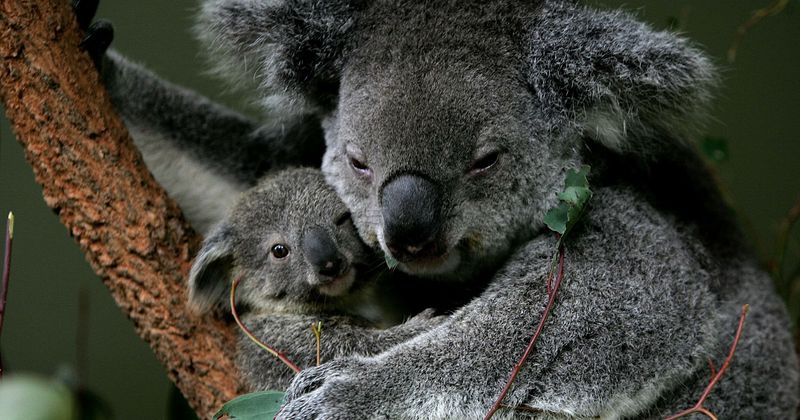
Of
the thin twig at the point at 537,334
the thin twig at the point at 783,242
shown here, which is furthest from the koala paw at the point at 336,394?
the thin twig at the point at 783,242

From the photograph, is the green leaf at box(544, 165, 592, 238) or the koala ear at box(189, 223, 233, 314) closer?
the green leaf at box(544, 165, 592, 238)

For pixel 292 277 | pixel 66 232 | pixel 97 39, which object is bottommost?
pixel 66 232

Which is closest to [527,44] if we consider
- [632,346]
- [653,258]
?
[653,258]

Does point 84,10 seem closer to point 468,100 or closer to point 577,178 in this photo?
point 468,100

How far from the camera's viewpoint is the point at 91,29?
2.49 meters

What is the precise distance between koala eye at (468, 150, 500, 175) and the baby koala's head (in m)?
0.48

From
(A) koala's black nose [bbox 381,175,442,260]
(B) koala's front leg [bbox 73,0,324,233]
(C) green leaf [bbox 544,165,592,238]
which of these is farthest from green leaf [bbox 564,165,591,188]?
(B) koala's front leg [bbox 73,0,324,233]

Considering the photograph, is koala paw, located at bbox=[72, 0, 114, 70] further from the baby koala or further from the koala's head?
the baby koala

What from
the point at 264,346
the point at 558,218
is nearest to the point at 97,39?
the point at 264,346

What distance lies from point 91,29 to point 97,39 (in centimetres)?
4

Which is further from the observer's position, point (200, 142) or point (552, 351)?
point (200, 142)

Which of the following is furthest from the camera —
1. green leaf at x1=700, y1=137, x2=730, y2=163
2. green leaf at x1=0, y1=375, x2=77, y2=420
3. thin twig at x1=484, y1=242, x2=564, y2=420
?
green leaf at x1=700, y1=137, x2=730, y2=163

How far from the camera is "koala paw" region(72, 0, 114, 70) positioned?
2473 millimetres

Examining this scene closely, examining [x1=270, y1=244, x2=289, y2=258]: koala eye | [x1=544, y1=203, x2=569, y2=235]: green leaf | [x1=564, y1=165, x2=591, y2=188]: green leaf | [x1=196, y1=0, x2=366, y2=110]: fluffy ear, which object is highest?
[x1=196, y1=0, x2=366, y2=110]: fluffy ear
